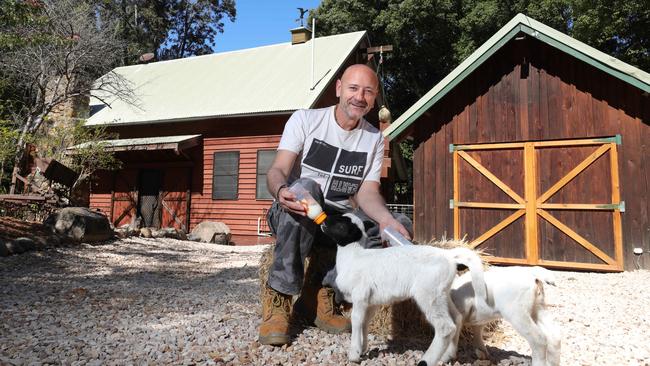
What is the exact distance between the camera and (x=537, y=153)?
8023mm

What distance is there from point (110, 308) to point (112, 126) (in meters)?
13.3

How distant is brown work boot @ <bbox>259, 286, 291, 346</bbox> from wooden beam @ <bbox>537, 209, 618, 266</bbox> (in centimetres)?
652

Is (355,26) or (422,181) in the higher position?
(355,26)

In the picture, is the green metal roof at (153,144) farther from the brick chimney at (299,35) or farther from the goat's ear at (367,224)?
the goat's ear at (367,224)

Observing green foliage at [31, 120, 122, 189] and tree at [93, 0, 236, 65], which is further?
tree at [93, 0, 236, 65]

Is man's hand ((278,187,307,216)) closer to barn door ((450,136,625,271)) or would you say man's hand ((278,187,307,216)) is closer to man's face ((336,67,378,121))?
man's face ((336,67,378,121))

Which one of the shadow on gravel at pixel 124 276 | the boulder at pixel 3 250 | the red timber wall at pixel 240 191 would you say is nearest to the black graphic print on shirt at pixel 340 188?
the shadow on gravel at pixel 124 276

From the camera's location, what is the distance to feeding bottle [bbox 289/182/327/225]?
7.63ft

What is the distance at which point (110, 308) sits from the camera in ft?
13.1

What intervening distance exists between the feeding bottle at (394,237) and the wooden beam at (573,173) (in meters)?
6.38

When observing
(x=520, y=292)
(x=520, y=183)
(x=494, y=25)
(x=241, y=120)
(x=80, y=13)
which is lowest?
(x=520, y=292)

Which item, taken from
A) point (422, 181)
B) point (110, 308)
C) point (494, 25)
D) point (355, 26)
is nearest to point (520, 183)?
point (422, 181)

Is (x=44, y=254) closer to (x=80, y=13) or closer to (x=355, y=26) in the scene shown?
(x=80, y=13)

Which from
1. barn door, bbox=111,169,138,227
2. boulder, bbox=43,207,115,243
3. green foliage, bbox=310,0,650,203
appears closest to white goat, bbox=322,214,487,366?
boulder, bbox=43,207,115,243
